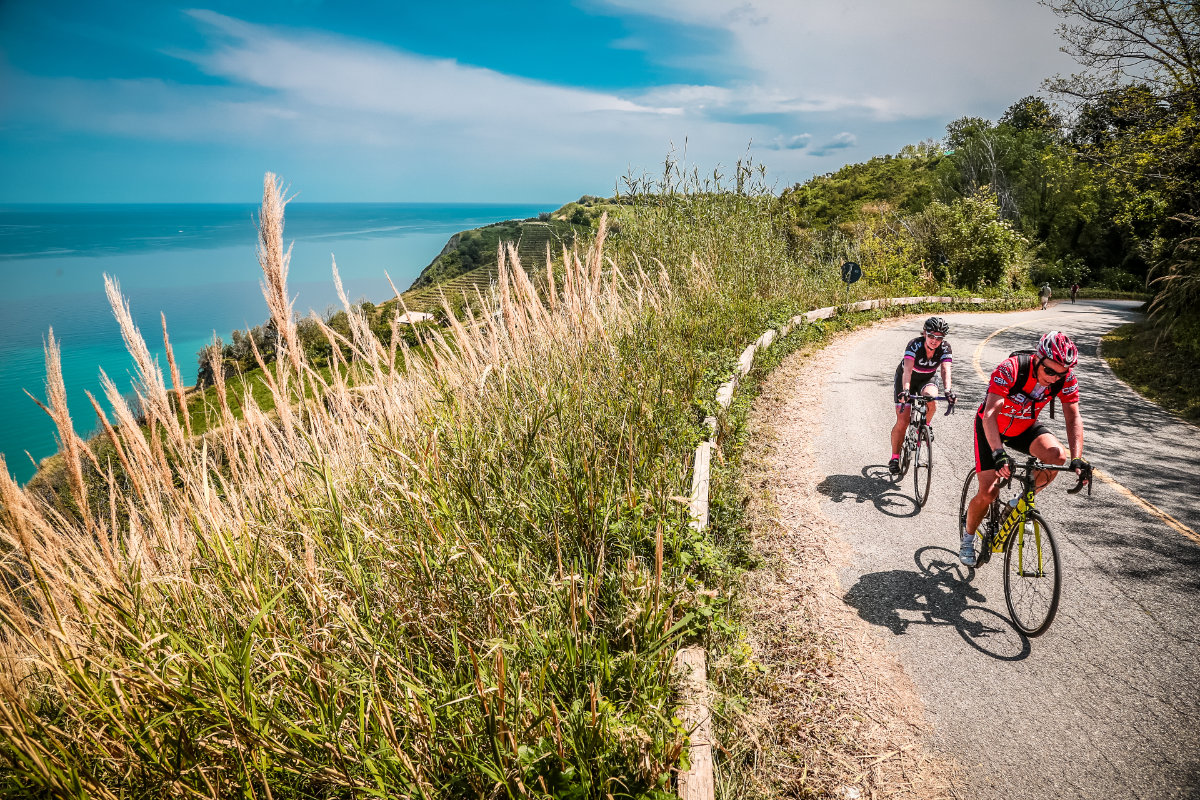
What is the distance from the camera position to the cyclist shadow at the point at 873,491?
6000 mm

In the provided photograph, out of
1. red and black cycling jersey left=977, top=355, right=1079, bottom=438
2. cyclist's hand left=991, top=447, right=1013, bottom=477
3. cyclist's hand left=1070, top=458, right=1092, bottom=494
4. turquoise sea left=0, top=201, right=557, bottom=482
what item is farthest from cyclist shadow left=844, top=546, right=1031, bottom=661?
turquoise sea left=0, top=201, right=557, bottom=482

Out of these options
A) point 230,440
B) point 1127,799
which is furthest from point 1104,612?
point 230,440

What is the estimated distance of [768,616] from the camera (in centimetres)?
418

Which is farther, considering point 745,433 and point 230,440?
point 745,433

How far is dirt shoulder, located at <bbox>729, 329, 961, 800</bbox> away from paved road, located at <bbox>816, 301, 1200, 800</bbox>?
0.17 m

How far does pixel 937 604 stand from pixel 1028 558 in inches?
31.6

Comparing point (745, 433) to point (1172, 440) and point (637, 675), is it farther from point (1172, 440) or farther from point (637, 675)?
point (1172, 440)

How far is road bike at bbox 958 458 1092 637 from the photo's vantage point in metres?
3.91

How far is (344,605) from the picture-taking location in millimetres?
2023

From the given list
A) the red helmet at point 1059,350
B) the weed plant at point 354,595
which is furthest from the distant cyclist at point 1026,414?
the weed plant at point 354,595

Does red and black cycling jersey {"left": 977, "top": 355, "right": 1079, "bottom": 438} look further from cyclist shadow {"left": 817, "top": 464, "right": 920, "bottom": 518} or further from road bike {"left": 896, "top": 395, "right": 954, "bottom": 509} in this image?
cyclist shadow {"left": 817, "top": 464, "right": 920, "bottom": 518}

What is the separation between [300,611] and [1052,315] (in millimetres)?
29374

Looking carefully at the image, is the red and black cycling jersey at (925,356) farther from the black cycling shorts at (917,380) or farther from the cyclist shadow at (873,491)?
the cyclist shadow at (873,491)

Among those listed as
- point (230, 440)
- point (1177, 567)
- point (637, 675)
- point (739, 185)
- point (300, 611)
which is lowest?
point (1177, 567)
